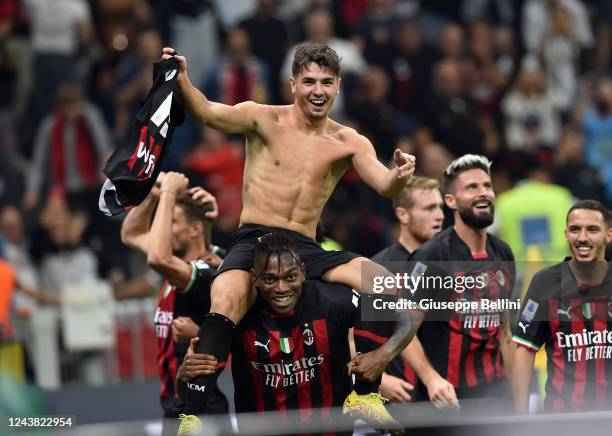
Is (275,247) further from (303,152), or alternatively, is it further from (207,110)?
(207,110)

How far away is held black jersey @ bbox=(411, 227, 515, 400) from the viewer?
811 cm

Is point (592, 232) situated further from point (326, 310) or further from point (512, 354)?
point (326, 310)

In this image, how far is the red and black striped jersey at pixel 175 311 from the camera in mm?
8219

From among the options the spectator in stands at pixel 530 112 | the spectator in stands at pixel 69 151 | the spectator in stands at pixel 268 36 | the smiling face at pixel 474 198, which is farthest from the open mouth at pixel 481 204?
the spectator in stands at pixel 530 112

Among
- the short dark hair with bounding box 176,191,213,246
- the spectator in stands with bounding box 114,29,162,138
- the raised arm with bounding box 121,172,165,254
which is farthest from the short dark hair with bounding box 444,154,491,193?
the spectator in stands with bounding box 114,29,162,138

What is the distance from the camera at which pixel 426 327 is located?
8.30m

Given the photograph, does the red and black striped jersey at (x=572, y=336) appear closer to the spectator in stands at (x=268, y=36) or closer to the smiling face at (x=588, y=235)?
the smiling face at (x=588, y=235)

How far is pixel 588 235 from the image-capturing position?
7789 millimetres

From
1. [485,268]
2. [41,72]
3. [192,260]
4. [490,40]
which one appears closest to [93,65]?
[41,72]

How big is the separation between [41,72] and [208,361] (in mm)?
8036

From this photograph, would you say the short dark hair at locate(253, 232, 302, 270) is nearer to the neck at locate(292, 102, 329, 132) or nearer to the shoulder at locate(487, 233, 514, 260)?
the neck at locate(292, 102, 329, 132)

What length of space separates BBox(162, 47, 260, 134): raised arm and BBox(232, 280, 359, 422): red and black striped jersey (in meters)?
0.96

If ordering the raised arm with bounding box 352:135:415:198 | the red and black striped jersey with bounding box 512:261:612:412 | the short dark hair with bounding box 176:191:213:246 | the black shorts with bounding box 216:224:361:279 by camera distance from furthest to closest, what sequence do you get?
the short dark hair with bounding box 176:191:213:246, the red and black striped jersey with bounding box 512:261:612:412, the black shorts with bounding box 216:224:361:279, the raised arm with bounding box 352:135:415:198

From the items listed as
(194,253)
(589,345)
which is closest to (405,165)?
Answer: (589,345)
